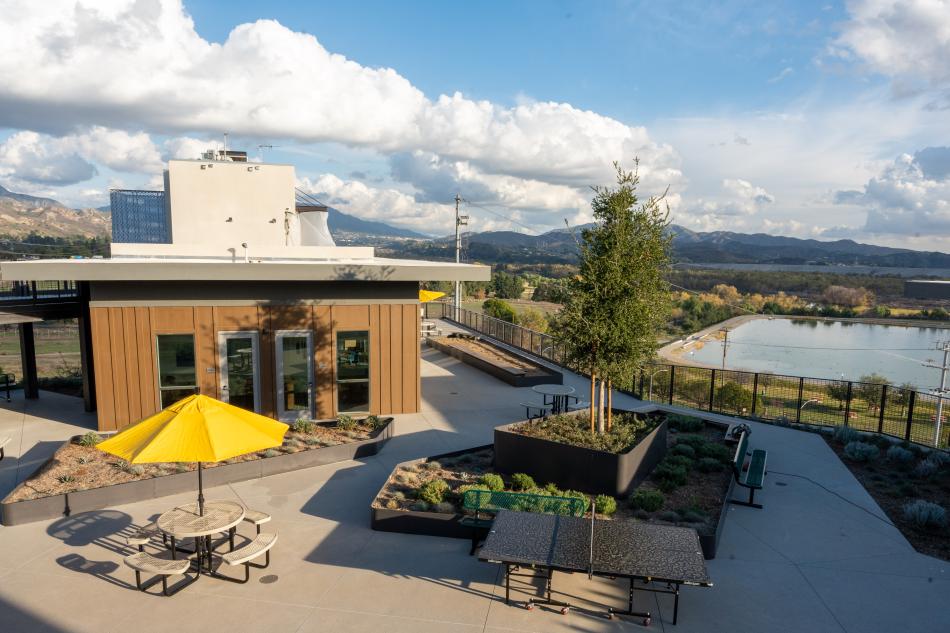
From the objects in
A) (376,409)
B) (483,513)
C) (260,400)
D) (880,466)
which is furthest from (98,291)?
(880,466)

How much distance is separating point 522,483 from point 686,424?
19.9 ft

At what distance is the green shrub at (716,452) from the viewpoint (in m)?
11.3

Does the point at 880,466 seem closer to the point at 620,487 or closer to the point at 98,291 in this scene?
the point at 620,487

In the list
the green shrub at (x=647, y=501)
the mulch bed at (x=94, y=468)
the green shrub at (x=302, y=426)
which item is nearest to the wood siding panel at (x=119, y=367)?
the mulch bed at (x=94, y=468)

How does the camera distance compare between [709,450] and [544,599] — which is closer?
[544,599]

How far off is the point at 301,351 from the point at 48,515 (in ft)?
19.6

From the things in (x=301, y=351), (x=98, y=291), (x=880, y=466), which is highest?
(x=98, y=291)

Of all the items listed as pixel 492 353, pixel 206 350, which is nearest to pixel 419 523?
pixel 206 350

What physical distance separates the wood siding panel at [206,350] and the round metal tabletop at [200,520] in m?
5.86

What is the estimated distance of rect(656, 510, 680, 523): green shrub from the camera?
8.56m

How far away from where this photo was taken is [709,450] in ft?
38.0

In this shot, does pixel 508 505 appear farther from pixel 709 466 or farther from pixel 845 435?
pixel 845 435

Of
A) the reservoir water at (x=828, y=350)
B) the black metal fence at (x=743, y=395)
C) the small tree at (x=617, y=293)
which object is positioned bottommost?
the reservoir water at (x=828, y=350)

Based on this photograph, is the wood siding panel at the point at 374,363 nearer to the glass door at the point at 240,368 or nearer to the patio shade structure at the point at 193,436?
the glass door at the point at 240,368
